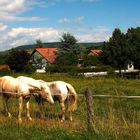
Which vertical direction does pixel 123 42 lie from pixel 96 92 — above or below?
above

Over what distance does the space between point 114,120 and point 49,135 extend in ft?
5.99

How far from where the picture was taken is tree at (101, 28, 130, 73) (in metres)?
77.6

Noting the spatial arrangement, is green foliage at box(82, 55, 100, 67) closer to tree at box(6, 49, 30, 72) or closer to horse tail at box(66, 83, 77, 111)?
tree at box(6, 49, 30, 72)

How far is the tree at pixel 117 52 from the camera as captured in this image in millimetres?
77562

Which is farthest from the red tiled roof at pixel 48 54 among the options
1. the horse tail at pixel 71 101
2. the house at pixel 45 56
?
the horse tail at pixel 71 101

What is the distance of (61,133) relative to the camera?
10.9 metres

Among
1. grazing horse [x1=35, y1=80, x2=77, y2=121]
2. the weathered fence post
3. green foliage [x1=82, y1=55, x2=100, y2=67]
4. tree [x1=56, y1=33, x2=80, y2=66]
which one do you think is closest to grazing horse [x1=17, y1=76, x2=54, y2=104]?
grazing horse [x1=35, y1=80, x2=77, y2=121]

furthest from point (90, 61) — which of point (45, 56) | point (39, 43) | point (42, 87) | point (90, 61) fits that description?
point (42, 87)

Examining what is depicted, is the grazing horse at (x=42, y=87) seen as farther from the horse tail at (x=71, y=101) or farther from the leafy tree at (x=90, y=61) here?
the leafy tree at (x=90, y=61)

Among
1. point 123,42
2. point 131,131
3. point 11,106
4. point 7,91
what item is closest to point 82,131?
point 131,131

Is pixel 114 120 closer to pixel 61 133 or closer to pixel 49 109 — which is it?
pixel 61 133

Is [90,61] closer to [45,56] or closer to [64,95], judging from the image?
[45,56]

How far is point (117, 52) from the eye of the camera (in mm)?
78000

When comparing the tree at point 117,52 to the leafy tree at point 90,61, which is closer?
the tree at point 117,52
